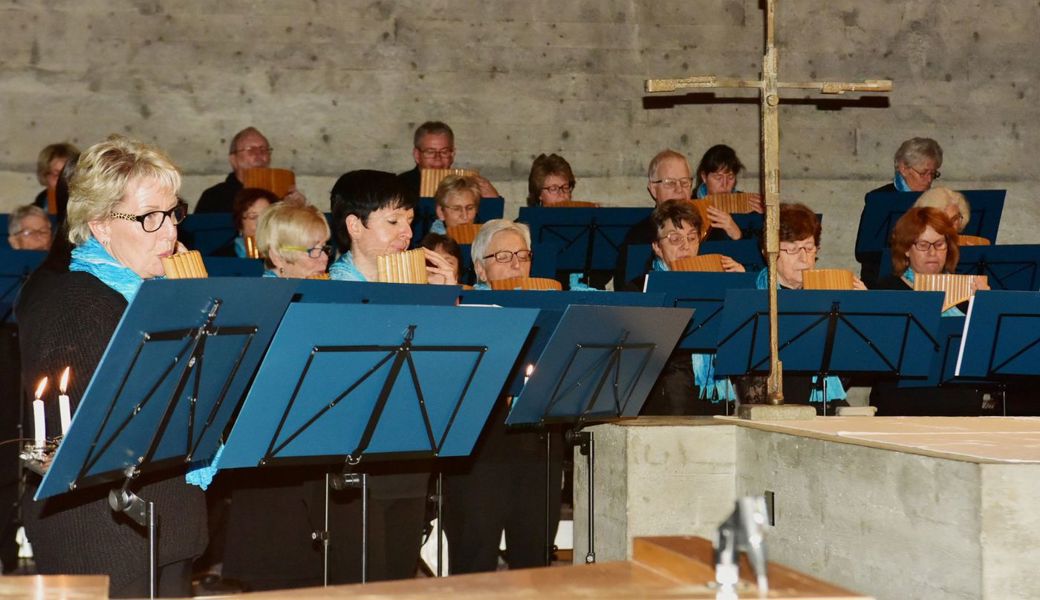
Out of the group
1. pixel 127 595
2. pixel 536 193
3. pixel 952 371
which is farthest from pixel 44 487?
pixel 536 193

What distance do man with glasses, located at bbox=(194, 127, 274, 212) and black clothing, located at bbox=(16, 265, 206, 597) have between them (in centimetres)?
532

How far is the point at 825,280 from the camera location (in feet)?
20.0

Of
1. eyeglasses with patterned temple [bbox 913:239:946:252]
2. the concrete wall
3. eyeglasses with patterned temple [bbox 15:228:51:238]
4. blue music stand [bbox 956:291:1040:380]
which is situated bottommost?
blue music stand [bbox 956:291:1040:380]

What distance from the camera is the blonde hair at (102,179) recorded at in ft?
9.84

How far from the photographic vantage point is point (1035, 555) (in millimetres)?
3180

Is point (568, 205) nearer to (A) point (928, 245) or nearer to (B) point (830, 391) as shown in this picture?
(A) point (928, 245)

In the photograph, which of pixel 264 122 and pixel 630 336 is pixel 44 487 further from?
pixel 264 122

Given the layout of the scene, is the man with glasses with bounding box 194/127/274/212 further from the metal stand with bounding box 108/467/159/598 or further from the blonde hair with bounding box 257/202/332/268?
the metal stand with bounding box 108/467/159/598

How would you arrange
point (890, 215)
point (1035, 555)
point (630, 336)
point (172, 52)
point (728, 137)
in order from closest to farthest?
1. point (1035, 555)
2. point (630, 336)
3. point (890, 215)
4. point (172, 52)
5. point (728, 137)

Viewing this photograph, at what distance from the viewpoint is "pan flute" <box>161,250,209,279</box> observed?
148 inches

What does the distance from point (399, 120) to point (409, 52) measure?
51 centimetres

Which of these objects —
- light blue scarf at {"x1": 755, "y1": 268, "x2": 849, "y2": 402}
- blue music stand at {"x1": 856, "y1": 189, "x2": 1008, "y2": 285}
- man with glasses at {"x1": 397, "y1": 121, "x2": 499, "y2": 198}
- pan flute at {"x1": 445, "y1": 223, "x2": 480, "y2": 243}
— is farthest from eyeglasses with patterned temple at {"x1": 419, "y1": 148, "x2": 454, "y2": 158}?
light blue scarf at {"x1": 755, "y1": 268, "x2": 849, "y2": 402}

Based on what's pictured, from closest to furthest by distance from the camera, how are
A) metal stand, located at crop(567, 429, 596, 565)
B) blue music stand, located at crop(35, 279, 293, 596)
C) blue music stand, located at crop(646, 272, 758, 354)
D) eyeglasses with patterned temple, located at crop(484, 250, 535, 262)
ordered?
blue music stand, located at crop(35, 279, 293, 596)
metal stand, located at crop(567, 429, 596, 565)
blue music stand, located at crop(646, 272, 758, 354)
eyeglasses with patterned temple, located at crop(484, 250, 535, 262)

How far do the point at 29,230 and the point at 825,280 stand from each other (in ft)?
13.6
